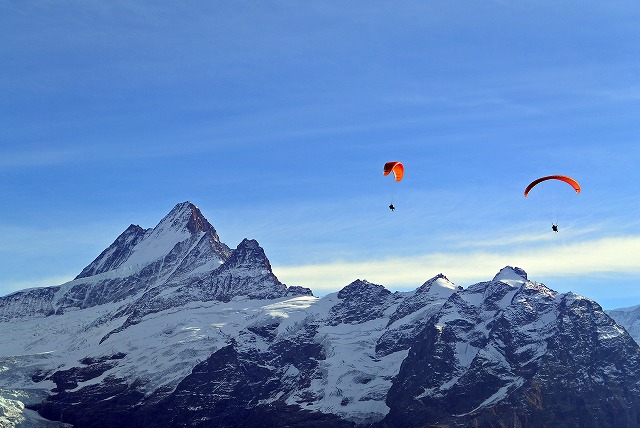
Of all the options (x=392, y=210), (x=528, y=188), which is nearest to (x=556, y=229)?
(x=528, y=188)

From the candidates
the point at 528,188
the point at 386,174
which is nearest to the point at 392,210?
the point at 386,174

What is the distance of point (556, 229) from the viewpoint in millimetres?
191750

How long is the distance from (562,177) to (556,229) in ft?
26.5

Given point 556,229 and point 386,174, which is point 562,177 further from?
point 386,174

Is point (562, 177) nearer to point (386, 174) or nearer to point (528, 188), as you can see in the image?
point (528, 188)

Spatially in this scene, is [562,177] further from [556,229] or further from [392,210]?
[392,210]

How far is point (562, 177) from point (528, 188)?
212 inches

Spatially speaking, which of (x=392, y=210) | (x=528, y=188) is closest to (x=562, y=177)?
(x=528, y=188)

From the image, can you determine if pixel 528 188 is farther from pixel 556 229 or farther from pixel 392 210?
pixel 392 210

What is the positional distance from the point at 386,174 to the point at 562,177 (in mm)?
27308

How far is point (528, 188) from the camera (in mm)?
194000

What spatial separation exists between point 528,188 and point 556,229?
7690 mm

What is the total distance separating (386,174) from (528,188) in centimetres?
2230

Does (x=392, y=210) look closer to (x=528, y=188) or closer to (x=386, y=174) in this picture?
(x=386, y=174)
